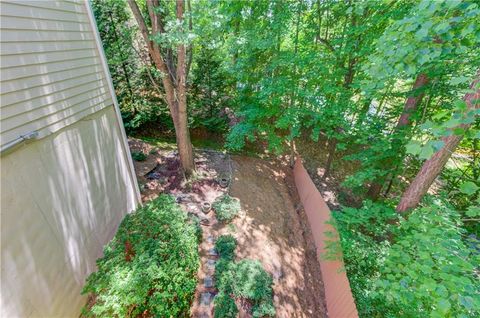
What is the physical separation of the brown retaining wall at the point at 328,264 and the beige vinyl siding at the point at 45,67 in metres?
4.53

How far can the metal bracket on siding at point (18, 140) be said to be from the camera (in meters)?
2.14

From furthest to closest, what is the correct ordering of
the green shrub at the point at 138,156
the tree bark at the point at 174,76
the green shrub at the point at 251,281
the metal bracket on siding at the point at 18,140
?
the green shrub at the point at 138,156
the tree bark at the point at 174,76
the green shrub at the point at 251,281
the metal bracket on siding at the point at 18,140

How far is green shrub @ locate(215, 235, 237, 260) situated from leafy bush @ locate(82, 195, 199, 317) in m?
0.73

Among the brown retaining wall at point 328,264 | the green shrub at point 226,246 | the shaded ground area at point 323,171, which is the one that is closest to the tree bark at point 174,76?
the green shrub at point 226,246

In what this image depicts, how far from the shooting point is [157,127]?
8633 mm

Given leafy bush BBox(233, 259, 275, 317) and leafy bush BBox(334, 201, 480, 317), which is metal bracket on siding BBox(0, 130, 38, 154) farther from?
leafy bush BBox(334, 201, 480, 317)

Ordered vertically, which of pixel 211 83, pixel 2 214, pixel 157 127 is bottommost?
pixel 157 127

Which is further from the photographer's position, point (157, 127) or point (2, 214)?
point (157, 127)

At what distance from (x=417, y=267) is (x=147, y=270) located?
3.18m

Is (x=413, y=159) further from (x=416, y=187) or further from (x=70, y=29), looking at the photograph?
(x=70, y=29)

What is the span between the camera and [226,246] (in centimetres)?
424

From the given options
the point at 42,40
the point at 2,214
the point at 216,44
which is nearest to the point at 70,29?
the point at 42,40

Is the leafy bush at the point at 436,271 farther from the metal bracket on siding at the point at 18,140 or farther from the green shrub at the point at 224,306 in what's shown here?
the metal bracket on siding at the point at 18,140

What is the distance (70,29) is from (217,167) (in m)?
4.76
